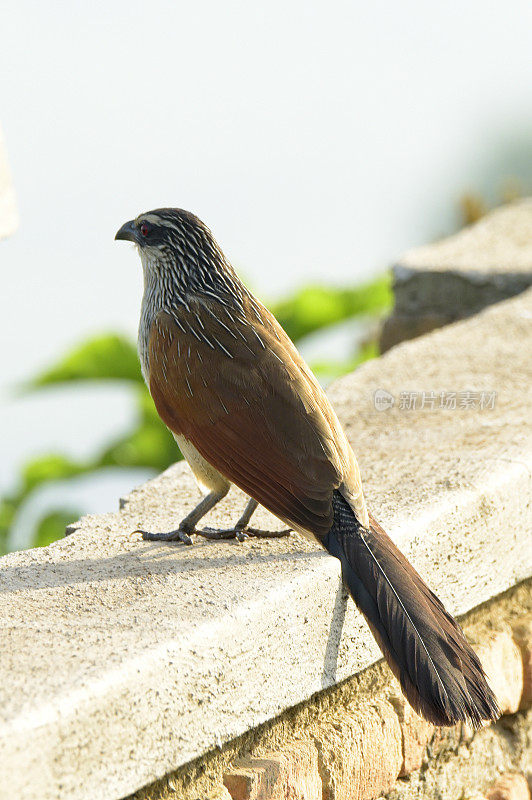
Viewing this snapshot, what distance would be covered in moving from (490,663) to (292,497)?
807 millimetres

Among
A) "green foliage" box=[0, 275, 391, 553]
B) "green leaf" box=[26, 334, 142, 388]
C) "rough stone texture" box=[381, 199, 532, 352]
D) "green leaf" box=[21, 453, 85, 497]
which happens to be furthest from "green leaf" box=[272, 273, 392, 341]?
"rough stone texture" box=[381, 199, 532, 352]

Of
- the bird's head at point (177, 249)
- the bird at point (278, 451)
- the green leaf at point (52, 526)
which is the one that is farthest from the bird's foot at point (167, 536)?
the green leaf at point (52, 526)

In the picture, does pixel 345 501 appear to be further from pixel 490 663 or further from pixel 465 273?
pixel 465 273

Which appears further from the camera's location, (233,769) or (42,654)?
(233,769)

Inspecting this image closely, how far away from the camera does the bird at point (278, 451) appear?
7.18ft

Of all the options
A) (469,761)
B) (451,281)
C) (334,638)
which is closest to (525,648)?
(469,761)

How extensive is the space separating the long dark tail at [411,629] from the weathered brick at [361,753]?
1.03 ft

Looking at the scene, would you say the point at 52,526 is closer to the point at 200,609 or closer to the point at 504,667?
the point at 504,667

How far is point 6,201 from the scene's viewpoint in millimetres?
3660

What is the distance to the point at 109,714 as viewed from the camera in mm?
1882

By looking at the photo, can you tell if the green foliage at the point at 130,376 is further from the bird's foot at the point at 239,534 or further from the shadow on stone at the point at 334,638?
the shadow on stone at the point at 334,638

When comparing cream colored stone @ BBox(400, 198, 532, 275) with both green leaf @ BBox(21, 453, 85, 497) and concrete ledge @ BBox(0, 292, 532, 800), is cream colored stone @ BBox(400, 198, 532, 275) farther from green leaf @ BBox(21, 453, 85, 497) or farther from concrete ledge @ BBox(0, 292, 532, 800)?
green leaf @ BBox(21, 453, 85, 497)

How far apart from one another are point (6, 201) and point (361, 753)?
2271 millimetres

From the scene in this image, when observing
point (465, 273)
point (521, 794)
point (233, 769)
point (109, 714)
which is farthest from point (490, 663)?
point (465, 273)
